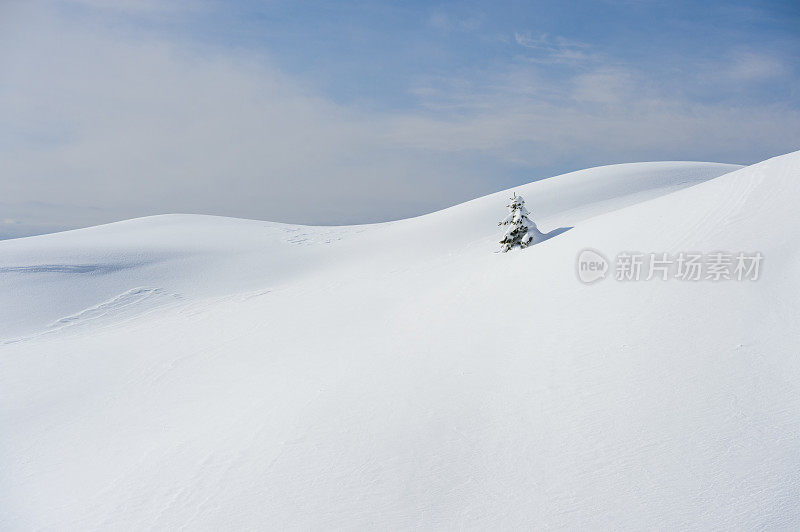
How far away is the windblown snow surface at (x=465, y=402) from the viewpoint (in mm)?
6094

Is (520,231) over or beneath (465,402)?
over

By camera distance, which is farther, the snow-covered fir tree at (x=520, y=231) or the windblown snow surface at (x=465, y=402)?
the snow-covered fir tree at (x=520, y=231)

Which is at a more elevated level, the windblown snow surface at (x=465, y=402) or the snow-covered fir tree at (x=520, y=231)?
the snow-covered fir tree at (x=520, y=231)

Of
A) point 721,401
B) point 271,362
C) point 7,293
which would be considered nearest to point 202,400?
point 271,362

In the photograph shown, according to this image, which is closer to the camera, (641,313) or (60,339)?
(641,313)

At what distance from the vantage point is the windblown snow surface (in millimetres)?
6094

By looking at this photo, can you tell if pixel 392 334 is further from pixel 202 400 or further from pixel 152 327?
pixel 152 327

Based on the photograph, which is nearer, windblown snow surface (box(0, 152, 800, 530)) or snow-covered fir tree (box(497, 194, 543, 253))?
windblown snow surface (box(0, 152, 800, 530))

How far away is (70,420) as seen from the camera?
11219 mm

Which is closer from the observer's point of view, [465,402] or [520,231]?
[465,402]

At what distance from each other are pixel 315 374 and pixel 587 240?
24.8ft

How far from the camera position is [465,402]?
8250 mm

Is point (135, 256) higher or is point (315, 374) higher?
point (135, 256)

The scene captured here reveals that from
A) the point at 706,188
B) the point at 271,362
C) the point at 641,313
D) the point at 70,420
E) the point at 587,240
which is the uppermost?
the point at 706,188
